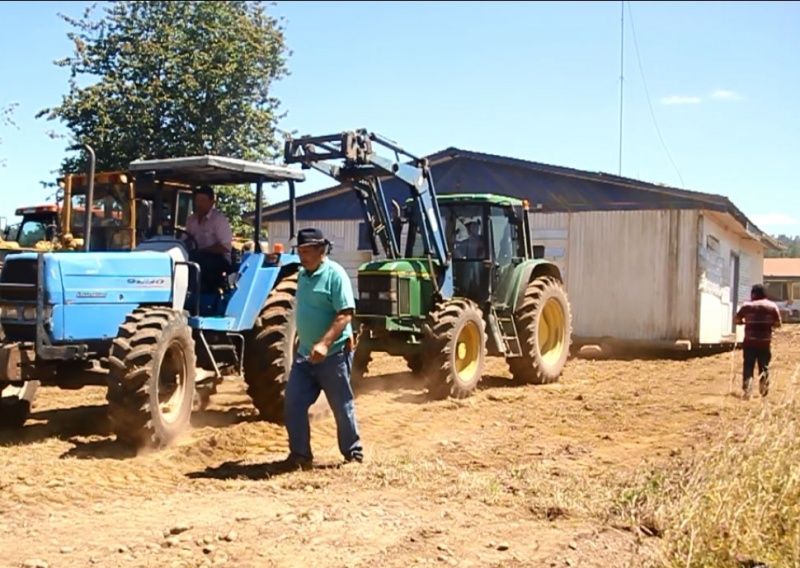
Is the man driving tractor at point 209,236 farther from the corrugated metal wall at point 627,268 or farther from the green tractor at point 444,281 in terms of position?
the corrugated metal wall at point 627,268

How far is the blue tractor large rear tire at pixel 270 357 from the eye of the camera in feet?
26.6

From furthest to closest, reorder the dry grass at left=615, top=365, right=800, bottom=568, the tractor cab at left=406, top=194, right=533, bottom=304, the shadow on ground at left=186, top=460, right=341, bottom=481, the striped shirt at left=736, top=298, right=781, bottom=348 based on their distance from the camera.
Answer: the tractor cab at left=406, top=194, right=533, bottom=304
the striped shirt at left=736, top=298, right=781, bottom=348
the shadow on ground at left=186, top=460, right=341, bottom=481
the dry grass at left=615, top=365, right=800, bottom=568

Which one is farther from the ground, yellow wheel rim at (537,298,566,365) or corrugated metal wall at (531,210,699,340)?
corrugated metal wall at (531,210,699,340)

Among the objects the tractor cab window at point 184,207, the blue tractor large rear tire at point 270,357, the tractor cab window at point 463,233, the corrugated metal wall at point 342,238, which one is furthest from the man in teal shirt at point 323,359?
the corrugated metal wall at point 342,238

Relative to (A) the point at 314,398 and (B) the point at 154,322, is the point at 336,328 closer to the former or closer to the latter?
(A) the point at 314,398

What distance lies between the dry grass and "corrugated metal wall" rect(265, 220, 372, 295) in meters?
14.0

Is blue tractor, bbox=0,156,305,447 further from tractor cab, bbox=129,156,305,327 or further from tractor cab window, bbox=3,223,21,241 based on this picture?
tractor cab window, bbox=3,223,21,241

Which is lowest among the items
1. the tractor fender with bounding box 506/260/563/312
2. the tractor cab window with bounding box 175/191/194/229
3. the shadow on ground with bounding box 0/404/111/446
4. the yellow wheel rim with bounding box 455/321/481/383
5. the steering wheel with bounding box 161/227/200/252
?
the shadow on ground with bounding box 0/404/111/446

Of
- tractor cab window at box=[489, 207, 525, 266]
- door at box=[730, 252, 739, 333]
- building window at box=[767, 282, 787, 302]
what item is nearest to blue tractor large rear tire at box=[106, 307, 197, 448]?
tractor cab window at box=[489, 207, 525, 266]

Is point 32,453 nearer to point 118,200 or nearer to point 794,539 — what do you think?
point 118,200

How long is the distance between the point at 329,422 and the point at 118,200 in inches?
136

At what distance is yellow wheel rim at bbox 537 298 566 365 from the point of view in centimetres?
1281

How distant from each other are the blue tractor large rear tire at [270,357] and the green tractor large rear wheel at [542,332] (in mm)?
4315

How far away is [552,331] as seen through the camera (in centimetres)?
1299
